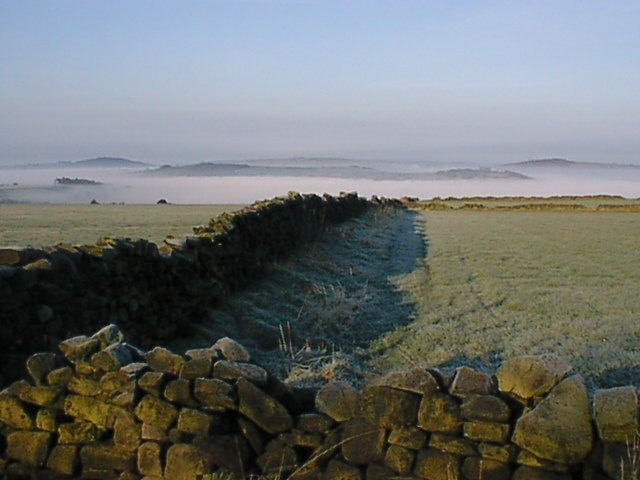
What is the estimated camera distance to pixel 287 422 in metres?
5.44

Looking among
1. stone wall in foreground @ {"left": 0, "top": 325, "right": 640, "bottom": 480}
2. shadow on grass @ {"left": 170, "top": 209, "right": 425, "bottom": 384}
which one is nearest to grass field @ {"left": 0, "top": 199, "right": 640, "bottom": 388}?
shadow on grass @ {"left": 170, "top": 209, "right": 425, "bottom": 384}

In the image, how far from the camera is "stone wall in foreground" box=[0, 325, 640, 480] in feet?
16.0

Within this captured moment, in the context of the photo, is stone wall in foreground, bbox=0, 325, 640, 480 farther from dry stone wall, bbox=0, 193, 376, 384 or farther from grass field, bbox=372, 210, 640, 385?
grass field, bbox=372, 210, 640, 385

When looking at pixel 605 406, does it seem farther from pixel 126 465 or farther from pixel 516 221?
pixel 516 221

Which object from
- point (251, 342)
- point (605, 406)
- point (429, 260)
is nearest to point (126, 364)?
point (605, 406)

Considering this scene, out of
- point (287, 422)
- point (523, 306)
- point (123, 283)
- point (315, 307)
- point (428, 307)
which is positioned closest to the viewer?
point (287, 422)

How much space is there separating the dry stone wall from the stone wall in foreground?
114 cm

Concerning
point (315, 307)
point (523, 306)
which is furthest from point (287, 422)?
point (523, 306)

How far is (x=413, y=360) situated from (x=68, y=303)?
169 inches

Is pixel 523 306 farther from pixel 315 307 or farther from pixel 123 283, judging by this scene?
pixel 123 283

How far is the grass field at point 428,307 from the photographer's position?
31.6 feet

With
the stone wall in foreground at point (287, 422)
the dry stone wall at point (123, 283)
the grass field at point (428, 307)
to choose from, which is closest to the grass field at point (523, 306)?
the grass field at point (428, 307)

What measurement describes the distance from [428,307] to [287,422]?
812cm

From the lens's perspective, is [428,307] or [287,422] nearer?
[287,422]
